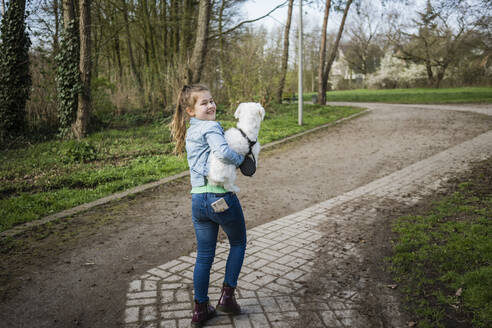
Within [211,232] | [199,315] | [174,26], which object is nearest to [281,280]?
[199,315]

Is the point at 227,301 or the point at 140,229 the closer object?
the point at 227,301

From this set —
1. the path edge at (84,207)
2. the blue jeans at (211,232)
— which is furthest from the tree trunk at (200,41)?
the blue jeans at (211,232)

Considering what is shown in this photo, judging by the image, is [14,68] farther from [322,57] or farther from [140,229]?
[322,57]

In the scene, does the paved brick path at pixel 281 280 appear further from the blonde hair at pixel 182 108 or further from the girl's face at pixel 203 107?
the girl's face at pixel 203 107

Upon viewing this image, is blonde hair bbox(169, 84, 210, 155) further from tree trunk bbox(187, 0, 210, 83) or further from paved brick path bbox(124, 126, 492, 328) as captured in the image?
tree trunk bbox(187, 0, 210, 83)

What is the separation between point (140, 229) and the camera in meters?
5.69

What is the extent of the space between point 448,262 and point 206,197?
9.22 feet

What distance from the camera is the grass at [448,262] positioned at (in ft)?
11.2

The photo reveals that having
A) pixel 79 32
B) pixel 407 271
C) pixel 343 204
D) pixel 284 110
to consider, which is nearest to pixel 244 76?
pixel 284 110

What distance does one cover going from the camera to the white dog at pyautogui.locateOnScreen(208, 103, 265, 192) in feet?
9.44

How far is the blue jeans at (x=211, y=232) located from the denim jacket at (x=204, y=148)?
0.17 m

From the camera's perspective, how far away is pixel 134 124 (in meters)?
16.3

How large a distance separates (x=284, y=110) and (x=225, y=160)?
18.3 metres

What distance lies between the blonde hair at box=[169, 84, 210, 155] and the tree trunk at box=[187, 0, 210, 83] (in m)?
10.9
